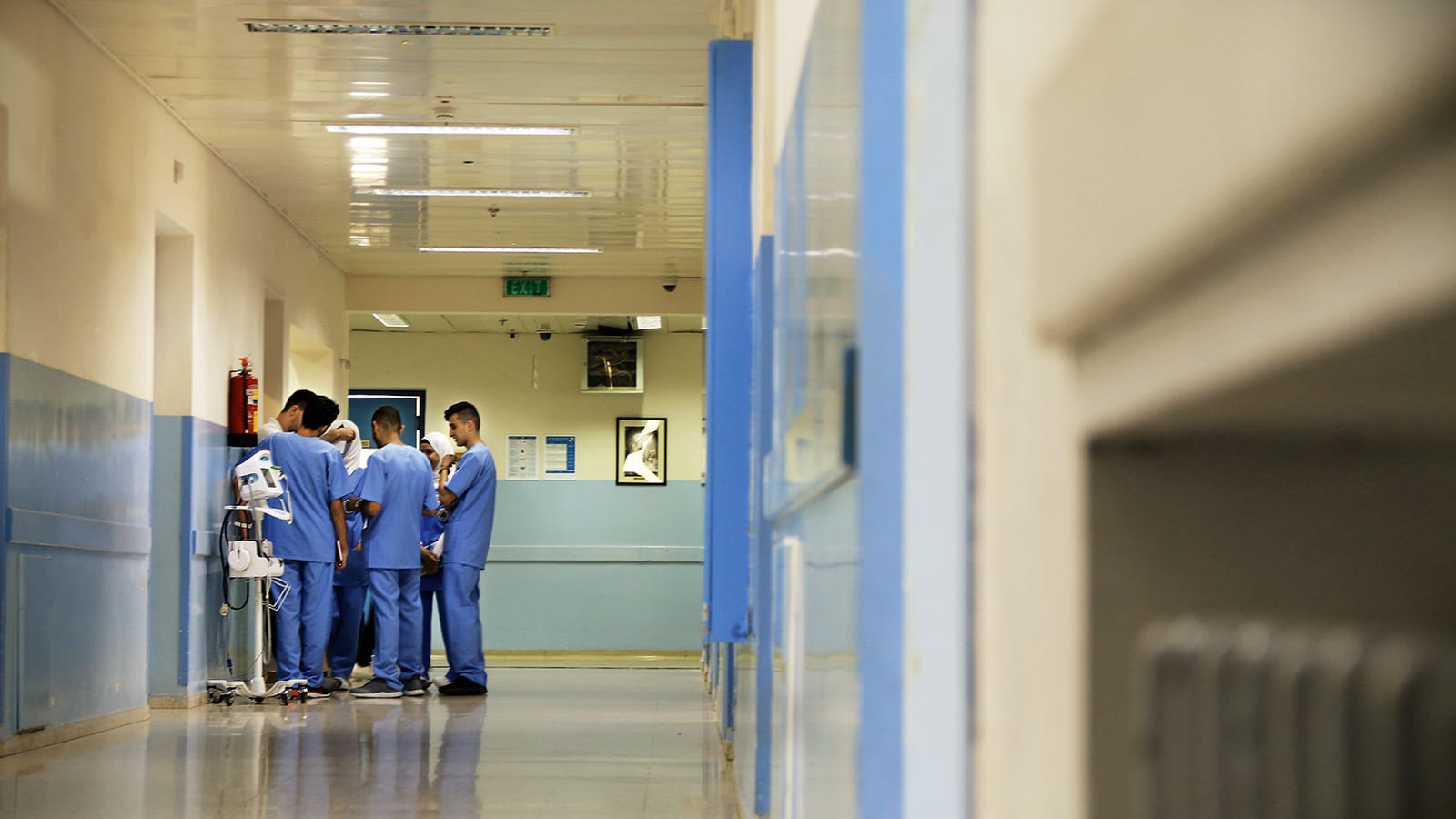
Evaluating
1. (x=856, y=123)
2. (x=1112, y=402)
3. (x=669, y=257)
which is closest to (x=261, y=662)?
(x=669, y=257)

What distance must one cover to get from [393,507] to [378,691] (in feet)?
3.24

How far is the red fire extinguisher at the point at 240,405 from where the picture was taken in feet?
28.3

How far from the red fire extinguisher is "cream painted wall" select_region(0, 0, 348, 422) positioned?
9 centimetres

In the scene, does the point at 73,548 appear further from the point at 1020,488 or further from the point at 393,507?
the point at 1020,488

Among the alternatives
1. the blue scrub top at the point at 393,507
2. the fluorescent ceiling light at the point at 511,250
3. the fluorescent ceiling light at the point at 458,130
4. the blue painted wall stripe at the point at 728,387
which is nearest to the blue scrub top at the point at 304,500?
the blue scrub top at the point at 393,507

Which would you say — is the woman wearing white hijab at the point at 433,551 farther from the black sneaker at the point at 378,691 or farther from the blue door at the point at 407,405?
the blue door at the point at 407,405

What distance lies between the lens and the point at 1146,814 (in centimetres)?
61

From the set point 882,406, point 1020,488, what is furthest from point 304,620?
point 1020,488

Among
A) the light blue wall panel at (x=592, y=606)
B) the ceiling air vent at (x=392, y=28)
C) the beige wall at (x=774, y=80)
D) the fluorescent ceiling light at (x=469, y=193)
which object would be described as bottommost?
the light blue wall panel at (x=592, y=606)

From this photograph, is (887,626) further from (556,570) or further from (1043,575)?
(556,570)

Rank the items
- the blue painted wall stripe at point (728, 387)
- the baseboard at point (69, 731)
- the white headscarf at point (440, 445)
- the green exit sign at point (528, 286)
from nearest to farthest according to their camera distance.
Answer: the blue painted wall stripe at point (728, 387), the baseboard at point (69, 731), the white headscarf at point (440, 445), the green exit sign at point (528, 286)

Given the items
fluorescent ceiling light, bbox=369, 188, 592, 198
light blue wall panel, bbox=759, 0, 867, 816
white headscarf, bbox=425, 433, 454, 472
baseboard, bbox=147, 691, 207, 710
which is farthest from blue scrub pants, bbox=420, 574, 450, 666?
light blue wall panel, bbox=759, 0, 867, 816

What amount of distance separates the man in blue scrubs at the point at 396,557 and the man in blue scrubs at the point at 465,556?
0.61 feet

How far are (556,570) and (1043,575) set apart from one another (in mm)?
13294
